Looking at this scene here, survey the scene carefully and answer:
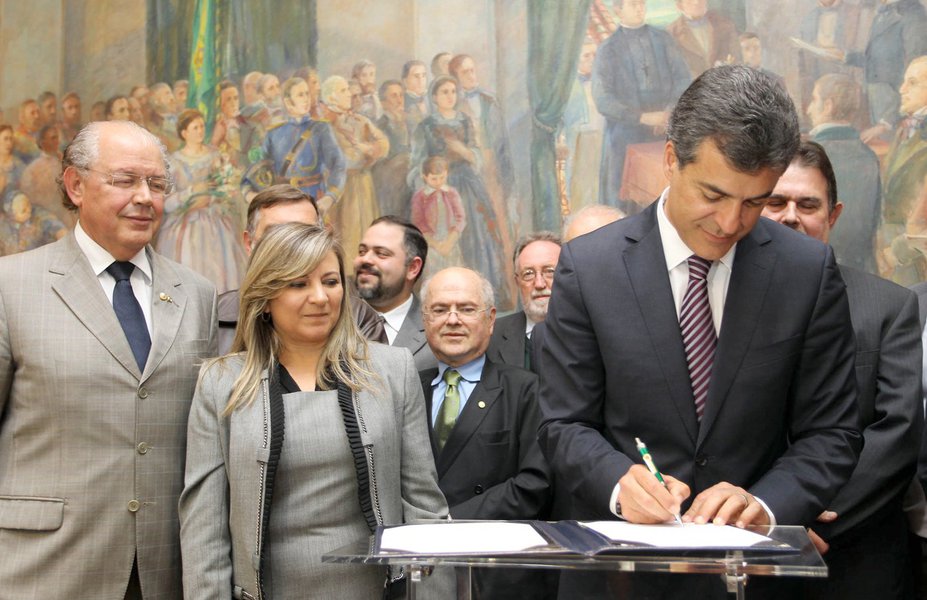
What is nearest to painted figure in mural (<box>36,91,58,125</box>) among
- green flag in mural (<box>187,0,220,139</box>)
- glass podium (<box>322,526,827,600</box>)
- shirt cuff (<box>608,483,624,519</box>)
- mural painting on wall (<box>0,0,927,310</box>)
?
mural painting on wall (<box>0,0,927,310</box>)

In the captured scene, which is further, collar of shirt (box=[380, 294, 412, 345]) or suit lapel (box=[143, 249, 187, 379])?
collar of shirt (box=[380, 294, 412, 345])

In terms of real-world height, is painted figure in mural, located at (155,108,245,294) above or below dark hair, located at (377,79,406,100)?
below

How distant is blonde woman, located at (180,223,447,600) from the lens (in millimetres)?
3270

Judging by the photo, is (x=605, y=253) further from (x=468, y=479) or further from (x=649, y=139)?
(x=649, y=139)

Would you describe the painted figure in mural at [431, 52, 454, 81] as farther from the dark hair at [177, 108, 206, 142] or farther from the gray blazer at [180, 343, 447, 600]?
the gray blazer at [180, 343, 447, 600]

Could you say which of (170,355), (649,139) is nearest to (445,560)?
(170,355)

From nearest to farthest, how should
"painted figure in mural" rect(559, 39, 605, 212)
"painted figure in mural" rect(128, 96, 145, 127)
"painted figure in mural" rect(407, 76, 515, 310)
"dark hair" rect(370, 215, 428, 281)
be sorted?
"dark hair" rect(370, 215, 428, 281)
"painted figure in mural" rect(559, 39, 605, 212)
"painted figure in mural" rect(407, 76, 515, 310)
"painted figure in mural" rect(128, 96, 145, 127)

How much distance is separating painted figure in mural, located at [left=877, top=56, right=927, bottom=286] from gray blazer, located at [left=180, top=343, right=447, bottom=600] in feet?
14.1

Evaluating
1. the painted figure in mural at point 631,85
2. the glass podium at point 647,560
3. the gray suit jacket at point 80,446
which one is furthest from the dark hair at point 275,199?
the glass podium at point 647,560

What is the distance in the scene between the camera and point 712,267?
2830 mm

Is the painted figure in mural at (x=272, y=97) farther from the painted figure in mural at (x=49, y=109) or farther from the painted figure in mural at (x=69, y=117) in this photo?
the painted figure in mural at (x=49, y=109)

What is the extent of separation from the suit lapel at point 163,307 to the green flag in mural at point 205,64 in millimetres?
5317

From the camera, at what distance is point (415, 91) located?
845 cm

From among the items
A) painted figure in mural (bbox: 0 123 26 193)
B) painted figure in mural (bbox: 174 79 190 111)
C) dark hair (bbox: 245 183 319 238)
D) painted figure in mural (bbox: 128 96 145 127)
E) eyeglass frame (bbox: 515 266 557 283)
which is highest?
painted figure in mural (bbox: 174 79 190 111)
